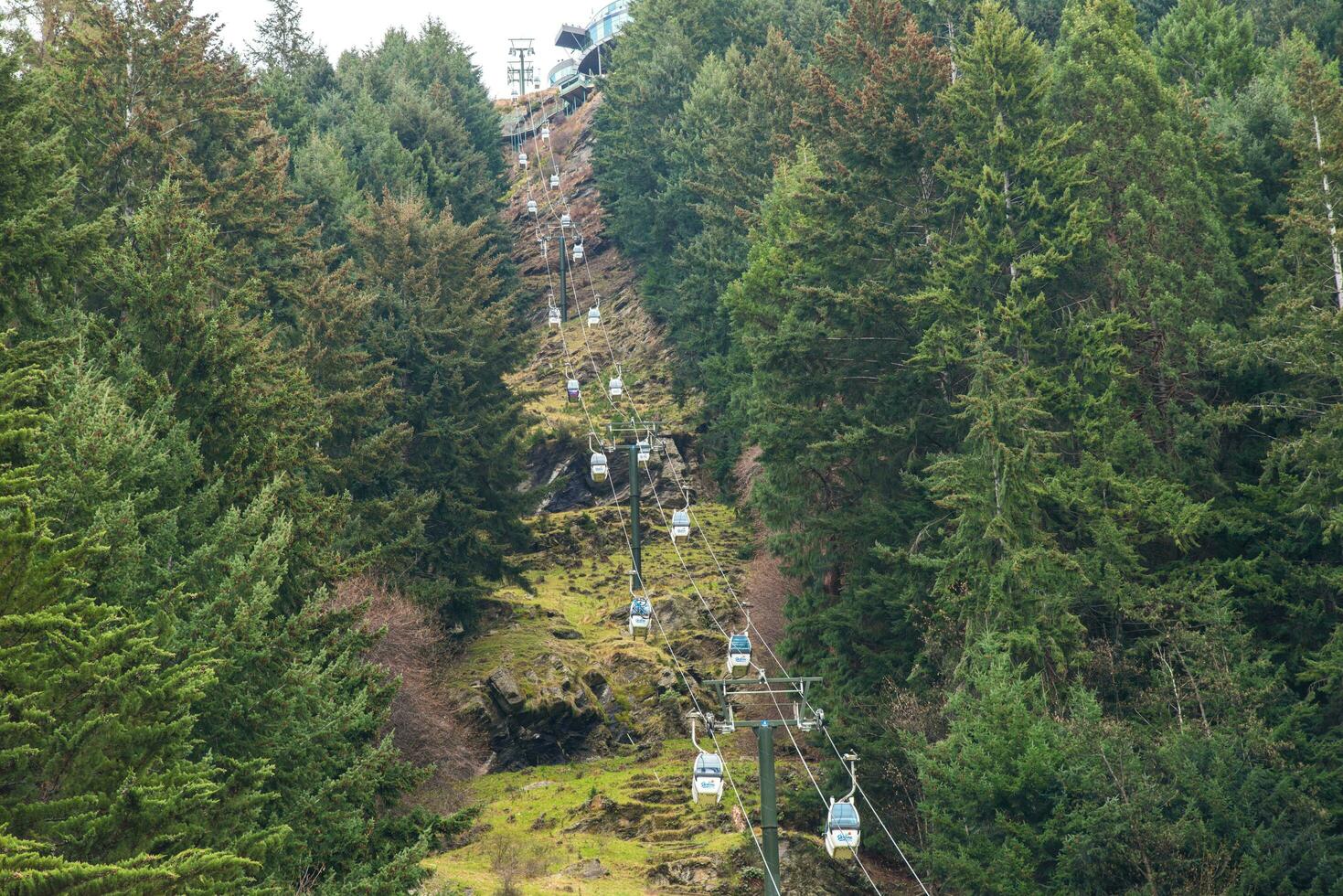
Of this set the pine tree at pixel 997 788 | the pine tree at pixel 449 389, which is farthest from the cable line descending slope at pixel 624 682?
the pine tree at pixel 997 788

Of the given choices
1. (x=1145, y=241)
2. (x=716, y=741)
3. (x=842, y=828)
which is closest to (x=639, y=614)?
(x=716, y=741)

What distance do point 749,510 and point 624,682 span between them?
7192 mm

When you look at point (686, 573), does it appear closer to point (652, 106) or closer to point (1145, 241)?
point (1145, 241)

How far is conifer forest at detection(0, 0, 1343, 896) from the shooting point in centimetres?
2012

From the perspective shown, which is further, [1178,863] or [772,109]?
[772,109]

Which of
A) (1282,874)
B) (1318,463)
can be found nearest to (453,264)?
(1318,463)

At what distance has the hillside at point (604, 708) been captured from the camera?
32.3 m

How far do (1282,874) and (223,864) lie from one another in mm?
19038

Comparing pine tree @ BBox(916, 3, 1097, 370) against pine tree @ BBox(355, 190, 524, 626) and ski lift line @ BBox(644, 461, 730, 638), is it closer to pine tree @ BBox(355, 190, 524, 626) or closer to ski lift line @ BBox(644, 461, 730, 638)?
ski lift line @ BBox(644, 461, 730, 638)

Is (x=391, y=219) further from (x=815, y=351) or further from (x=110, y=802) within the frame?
(x=110, y=802)

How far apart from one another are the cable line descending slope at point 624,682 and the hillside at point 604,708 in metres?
0.06

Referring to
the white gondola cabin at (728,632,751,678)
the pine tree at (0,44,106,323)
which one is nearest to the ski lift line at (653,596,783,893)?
the white gondola cabin at (728,632,751,678)

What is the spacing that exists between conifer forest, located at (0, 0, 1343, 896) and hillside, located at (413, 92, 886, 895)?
16 centimetres

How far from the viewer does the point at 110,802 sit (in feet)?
47.5
